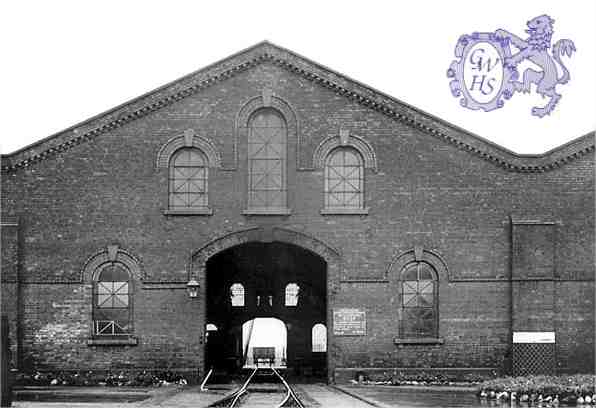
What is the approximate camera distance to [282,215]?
2964cm

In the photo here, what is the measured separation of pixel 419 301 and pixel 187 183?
7896mm

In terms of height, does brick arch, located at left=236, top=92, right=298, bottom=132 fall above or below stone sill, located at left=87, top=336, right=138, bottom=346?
above

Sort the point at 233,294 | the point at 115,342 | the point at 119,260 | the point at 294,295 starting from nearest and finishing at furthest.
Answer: the point at 115,342 → the point at 119,260 → the point at 233,294 → the point at 294,295

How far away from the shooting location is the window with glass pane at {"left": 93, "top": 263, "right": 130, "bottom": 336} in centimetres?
2938

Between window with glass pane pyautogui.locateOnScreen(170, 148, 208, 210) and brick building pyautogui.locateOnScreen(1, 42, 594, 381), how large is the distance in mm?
43

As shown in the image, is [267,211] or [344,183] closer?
[267,211]

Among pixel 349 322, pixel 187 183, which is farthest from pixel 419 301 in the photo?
pixel 187 183

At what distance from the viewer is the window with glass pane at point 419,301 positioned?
2955 cm

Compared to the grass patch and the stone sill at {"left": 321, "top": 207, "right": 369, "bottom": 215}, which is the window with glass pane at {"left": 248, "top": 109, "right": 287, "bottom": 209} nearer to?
the stone sill at {"left": 321, "top": 207, "right": 369, "bottom": 215}

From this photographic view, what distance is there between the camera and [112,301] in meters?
29.4

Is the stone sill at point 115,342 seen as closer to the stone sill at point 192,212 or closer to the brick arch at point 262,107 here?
the stone sill at point 192,212

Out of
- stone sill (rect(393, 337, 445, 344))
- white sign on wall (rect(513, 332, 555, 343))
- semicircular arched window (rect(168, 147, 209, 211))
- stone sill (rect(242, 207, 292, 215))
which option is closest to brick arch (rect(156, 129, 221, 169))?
semicircular arched window (rect(168, 147, 209, 211))

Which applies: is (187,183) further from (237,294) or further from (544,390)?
(237,294)

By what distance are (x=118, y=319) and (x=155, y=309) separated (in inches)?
45.8
